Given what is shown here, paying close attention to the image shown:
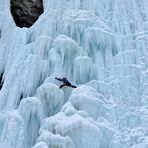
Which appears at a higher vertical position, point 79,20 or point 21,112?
point 79,20

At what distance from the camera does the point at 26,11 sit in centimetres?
1380

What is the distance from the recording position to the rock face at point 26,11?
45.0 feet

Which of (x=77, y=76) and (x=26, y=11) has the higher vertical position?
(x=26, y=11)

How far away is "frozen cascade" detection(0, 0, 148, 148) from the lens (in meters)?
9.03

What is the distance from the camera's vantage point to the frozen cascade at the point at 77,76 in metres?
9.03

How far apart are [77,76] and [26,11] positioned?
442 centimetres

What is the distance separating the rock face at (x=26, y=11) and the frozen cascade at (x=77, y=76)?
1.92ft

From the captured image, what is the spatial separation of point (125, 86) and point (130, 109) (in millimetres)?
739

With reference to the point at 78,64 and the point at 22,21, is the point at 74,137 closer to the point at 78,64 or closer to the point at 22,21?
the point at 78,64

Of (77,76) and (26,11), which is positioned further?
(26,11)

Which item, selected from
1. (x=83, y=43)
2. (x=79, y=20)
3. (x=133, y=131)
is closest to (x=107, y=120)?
(x=133, y=131)

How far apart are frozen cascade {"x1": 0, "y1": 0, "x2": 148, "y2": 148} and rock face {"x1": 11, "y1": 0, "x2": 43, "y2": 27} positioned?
1.92 feet

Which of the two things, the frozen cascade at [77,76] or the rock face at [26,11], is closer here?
the frozen cascade at [77,76]

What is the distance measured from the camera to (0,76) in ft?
38.5
